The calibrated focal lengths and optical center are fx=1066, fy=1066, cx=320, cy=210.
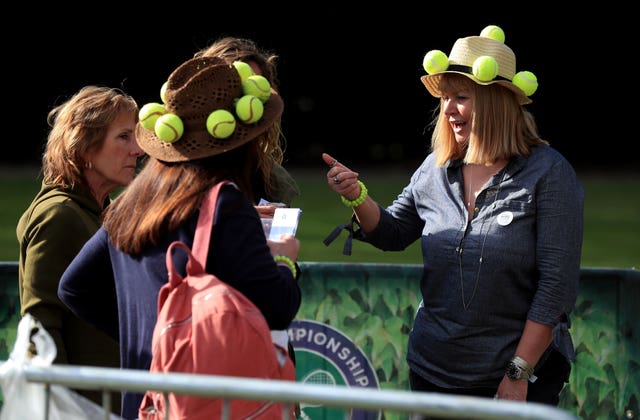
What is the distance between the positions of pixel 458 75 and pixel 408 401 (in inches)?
74.4

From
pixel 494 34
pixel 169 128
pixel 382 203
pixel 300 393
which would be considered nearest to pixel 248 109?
pixel 169 128

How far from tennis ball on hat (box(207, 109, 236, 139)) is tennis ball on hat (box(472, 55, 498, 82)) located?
114 centimetres

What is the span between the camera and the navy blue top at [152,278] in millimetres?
2836

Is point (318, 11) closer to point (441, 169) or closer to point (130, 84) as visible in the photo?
point (130, 84)

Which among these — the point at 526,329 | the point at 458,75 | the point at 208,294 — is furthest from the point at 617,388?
the point at 208,294

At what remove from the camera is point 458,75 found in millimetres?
3896

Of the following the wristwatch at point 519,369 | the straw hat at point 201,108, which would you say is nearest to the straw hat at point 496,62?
the wristwatch at point 519,369

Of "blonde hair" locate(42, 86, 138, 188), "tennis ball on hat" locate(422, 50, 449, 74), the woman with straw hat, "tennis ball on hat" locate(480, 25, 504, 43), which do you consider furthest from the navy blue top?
"tennis ball on hat" locate(480, 25, 504, 43)

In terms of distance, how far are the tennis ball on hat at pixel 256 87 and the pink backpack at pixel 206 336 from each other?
0.38 m

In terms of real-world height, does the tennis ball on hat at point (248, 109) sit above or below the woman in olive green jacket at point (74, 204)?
above

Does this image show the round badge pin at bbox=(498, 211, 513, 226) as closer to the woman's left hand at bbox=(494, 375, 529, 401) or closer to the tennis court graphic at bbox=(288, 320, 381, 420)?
the woman's left hand at bbox=(494, 375, 529, 401)

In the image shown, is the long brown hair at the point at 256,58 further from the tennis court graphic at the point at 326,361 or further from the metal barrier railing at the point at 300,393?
the metal barrier railing at the point at 300,393

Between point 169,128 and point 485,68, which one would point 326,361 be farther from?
point 169,128

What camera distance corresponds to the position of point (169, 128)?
2951 millimetres
